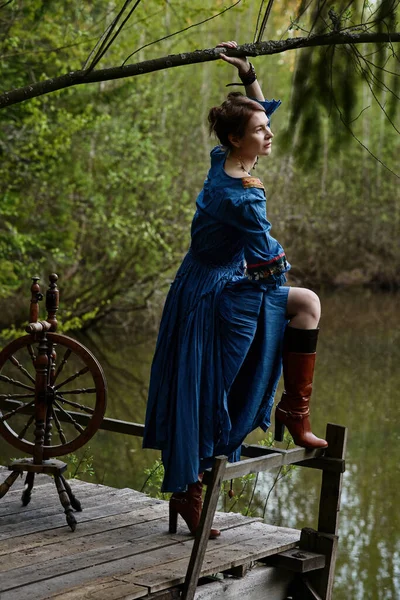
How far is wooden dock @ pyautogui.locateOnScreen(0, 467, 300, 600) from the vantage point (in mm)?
3318

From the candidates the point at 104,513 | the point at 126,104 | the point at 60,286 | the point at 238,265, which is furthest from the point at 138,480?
the point at 126,104

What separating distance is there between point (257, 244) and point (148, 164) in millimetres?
9981

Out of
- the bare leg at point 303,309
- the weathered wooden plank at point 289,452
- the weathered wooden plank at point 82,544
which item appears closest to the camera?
the weathered wooden plank at point 82,544

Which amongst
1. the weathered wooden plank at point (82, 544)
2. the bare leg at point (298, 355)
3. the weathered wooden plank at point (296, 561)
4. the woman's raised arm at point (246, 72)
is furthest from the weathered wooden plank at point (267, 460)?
the woman's raised arm at point (246, 72)

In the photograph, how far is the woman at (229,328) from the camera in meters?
3.70

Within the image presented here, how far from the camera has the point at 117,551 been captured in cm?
367

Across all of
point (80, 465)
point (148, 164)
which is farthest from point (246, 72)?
point (148, 164)

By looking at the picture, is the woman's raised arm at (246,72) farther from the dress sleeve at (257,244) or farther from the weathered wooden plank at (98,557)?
the weathered wooden plank at (98,557)

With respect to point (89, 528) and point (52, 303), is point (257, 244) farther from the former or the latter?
point (89, 528)

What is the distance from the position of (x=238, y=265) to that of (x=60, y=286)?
10.2 m

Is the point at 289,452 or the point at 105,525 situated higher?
the point at 289,452

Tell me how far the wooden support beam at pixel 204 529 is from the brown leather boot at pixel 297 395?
618mm

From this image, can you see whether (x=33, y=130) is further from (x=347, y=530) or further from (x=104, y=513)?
(x=104, y=513)

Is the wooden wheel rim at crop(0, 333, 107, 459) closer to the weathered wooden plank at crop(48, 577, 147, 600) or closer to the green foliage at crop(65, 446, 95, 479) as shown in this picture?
the weathered wooden plank at crop(48, 577, 147, 600)
